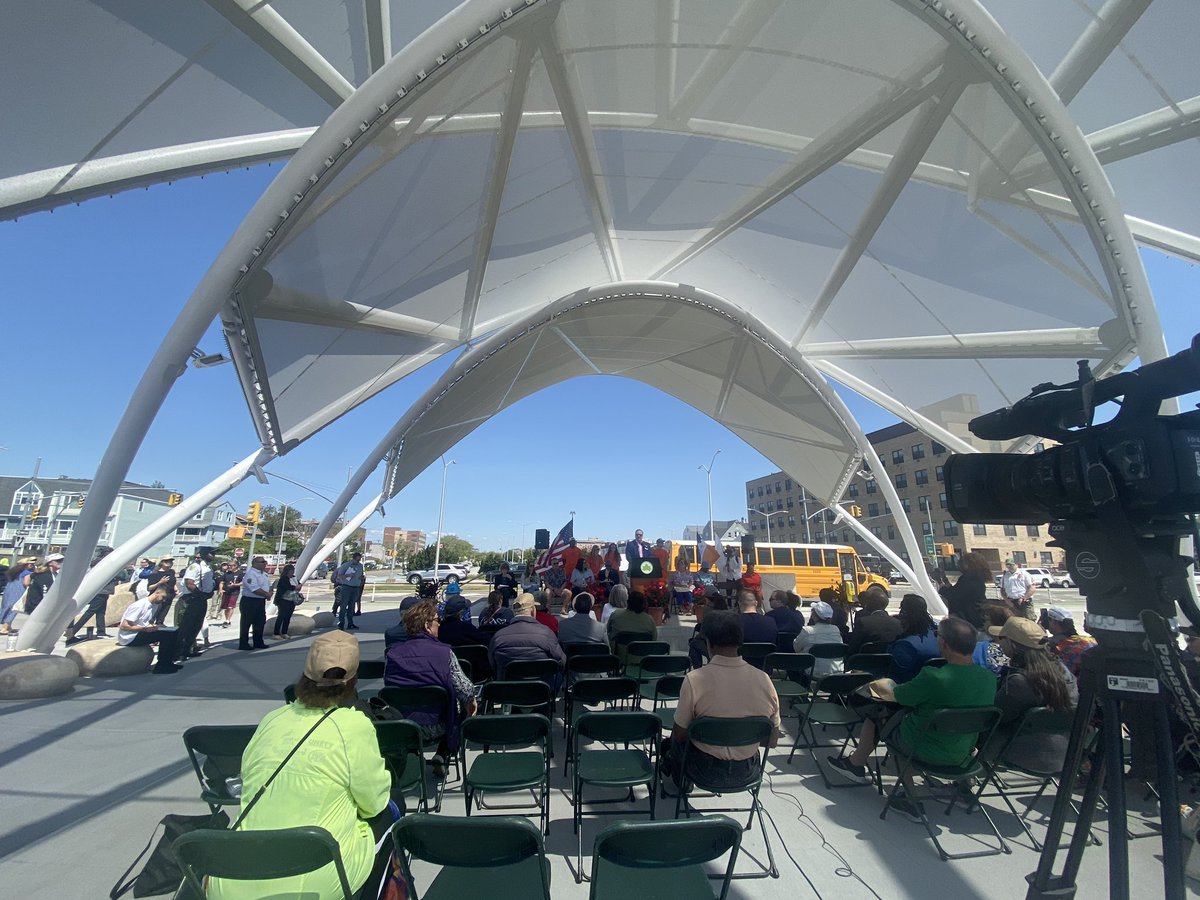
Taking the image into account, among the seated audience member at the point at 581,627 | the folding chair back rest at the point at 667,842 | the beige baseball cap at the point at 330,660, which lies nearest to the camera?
the folding chair back rest at the point at 667,842

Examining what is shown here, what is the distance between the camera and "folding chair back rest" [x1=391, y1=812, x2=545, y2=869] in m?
1.89

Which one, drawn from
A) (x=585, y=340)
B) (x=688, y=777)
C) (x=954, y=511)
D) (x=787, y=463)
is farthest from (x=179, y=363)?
(x=787, y=463)

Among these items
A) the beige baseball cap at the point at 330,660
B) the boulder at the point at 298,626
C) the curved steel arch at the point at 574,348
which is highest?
the curved steel arch at the point at 574,348

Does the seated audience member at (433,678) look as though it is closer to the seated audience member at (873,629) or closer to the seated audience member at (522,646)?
the seated audience member at (522,646)

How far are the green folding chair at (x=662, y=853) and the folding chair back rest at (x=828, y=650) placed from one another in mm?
4195

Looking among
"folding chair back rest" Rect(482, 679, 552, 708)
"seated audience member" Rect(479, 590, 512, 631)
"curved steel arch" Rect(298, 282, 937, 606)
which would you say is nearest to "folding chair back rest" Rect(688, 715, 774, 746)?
"folding chair back rest" Rect(482, 679, 552, 708)

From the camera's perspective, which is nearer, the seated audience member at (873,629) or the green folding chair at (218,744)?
the green folding chair at (218,744)

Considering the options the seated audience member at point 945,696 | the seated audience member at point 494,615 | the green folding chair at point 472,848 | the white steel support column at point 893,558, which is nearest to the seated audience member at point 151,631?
the seated audience member at point 494,615

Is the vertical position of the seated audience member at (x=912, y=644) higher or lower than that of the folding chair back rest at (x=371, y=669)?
higher

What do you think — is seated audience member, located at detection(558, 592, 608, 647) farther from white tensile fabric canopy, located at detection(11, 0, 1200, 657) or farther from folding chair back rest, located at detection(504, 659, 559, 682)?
white tensile fabric canopy, located at detection(11, 0, 1200, 657)

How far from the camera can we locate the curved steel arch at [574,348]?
47.4ft

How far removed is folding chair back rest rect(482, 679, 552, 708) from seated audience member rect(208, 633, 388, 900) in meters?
2.10

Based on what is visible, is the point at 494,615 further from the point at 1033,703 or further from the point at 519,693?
the point at 1033,703

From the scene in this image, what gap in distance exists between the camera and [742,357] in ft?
56.3
